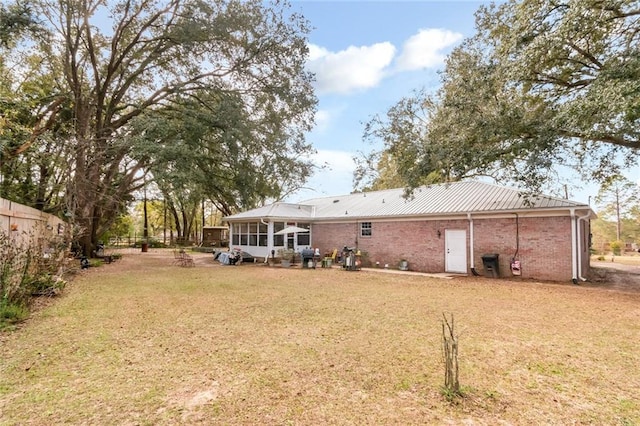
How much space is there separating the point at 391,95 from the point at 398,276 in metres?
9.17

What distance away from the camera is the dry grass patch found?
321cm

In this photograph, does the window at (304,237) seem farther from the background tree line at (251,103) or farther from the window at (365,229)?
the window at (365,229)

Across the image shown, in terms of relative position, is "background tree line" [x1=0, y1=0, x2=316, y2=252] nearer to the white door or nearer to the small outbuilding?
the small outbuilding

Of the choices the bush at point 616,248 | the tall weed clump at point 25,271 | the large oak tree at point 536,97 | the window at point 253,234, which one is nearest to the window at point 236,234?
the window at point 253,234

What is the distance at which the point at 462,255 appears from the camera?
46.3 ft

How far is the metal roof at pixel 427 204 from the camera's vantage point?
1286 centimetres

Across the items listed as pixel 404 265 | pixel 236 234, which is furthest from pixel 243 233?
pixel 404 265

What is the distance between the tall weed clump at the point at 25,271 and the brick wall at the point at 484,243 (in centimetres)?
1241

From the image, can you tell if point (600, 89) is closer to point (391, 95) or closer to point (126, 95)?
point (391, 95)

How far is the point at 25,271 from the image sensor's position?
6.79 m

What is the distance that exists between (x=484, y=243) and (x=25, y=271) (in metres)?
14.3

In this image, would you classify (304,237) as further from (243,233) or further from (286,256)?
(243,233)

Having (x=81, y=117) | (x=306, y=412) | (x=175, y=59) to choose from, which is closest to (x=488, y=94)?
(x=306, y=412)

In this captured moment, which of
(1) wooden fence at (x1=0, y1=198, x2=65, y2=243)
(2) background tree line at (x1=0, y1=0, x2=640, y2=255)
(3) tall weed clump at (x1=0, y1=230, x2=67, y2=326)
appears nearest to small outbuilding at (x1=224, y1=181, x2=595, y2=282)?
(2) background tree line at (x1=0, y1=0, x2=640, y2=255)
